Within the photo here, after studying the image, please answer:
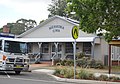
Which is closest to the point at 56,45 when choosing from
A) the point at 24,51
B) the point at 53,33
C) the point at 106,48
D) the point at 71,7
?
the point at 53,33

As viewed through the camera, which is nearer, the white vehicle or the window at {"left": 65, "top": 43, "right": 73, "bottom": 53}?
the white vehicle

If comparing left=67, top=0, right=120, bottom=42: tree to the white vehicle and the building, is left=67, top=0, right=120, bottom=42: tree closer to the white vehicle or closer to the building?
the white vehicle

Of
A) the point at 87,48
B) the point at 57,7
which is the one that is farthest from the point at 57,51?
the point at 57,7

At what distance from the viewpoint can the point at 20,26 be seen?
86812 mm

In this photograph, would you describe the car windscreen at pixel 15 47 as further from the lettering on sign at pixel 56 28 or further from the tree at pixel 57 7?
the tree at pixel 57 7

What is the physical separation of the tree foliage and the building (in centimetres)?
4374

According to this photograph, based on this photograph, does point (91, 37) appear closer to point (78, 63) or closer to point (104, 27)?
point (78, 63)

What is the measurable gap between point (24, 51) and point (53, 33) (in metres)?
16.3

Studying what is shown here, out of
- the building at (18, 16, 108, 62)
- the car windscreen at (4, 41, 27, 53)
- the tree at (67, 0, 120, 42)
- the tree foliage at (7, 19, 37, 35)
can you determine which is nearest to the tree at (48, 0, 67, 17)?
the tree foliage at (7, 19, 37, 35)

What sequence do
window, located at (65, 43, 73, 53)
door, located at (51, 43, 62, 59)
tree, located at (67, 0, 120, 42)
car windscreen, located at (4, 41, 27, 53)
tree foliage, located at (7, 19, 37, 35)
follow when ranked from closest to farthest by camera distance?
tree, located at (67, 0, 120, 42) < car windscreen, located at (4, 41, 27, 53) < door, located at (51, 43, 62, 59) < window, located at (65, 43, 73, 53) < tree foliage, located at (7, 19, 37, 35)

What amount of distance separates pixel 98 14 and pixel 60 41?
17551 millimetres

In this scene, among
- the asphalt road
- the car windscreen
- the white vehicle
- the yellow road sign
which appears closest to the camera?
the asphalt road

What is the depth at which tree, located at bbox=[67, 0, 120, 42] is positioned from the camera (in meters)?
17.8

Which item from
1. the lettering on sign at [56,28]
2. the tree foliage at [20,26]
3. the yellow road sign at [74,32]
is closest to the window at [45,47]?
the lettering on sign at [56,28]
